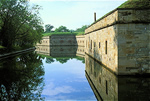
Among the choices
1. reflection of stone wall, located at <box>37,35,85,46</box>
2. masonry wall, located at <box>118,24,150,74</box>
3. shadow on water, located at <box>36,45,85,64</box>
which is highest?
reflection of stone wall, located at <box>37,35,85,46</box>

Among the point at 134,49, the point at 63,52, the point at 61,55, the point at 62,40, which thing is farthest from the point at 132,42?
the point at 62,40

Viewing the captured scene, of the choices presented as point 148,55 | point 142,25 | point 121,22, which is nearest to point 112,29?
point 121,22

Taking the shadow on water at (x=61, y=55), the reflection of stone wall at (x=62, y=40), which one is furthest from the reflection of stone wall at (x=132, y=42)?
the reflection of stone wall at (x=62, y=40)

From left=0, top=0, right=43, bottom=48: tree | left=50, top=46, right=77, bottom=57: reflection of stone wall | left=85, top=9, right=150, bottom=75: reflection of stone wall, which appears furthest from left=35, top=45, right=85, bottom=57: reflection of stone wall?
left=85, top=9, right=150, bottom=75: reflection of stone wall

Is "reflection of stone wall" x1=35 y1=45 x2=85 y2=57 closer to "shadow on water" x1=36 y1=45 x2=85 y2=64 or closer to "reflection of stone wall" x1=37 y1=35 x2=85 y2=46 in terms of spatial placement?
"shadow on water" x1=36 y1=45 x2=85 y2=64

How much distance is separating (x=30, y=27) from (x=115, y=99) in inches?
1009

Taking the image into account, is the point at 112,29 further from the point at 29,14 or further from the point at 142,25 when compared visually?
the point at 29,14

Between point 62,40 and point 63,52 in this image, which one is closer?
point 63,52

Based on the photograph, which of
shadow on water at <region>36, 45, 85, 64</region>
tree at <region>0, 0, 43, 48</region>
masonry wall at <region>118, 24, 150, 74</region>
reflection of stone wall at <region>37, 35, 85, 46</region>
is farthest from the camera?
reflection of stone wall at <region>37, 35, 85, 46</region>

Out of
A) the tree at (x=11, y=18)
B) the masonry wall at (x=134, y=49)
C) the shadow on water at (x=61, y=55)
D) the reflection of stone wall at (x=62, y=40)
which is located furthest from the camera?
the reflection of stone wall at (x=62, y=40)

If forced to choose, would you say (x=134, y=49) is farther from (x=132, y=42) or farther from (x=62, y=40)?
(x=62, y=40)

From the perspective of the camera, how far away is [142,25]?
9477 millimetres

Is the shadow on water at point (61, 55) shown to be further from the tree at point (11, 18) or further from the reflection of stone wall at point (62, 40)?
the reflection of stone wall at point (62, 40)

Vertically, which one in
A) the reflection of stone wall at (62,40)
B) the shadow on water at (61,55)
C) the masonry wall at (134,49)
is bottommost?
the shadow on water at (61,55)
